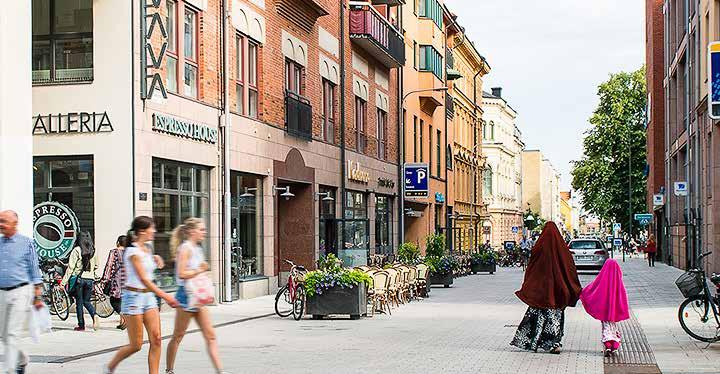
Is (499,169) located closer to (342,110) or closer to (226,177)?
(342,110)

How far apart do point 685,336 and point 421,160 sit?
36.5 metres

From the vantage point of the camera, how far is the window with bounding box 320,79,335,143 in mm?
35812

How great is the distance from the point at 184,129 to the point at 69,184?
2926 millimetres

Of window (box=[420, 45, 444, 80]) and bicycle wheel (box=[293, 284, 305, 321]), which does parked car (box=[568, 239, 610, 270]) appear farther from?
bicycle wheel (box=[293, 284, 305, 321])

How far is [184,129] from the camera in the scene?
933 inches

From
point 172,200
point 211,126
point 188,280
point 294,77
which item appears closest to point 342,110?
point 294,77

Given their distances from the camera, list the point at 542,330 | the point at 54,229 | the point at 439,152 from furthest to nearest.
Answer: the point at 439,152
the point at 54,229
the point at 542,330

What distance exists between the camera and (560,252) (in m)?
15.2

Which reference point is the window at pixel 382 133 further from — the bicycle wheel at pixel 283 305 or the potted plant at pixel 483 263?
the bicycle wheel at pixel 283 305

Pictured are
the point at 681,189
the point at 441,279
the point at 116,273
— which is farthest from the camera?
the point at 681,189

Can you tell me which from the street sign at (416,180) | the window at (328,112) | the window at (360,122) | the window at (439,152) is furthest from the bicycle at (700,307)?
the window at (439,152)

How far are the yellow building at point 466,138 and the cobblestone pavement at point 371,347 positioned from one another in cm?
4092

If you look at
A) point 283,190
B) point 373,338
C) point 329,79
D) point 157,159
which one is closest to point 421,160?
point 329,79

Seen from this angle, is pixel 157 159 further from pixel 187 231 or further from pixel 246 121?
pixel 187 231
